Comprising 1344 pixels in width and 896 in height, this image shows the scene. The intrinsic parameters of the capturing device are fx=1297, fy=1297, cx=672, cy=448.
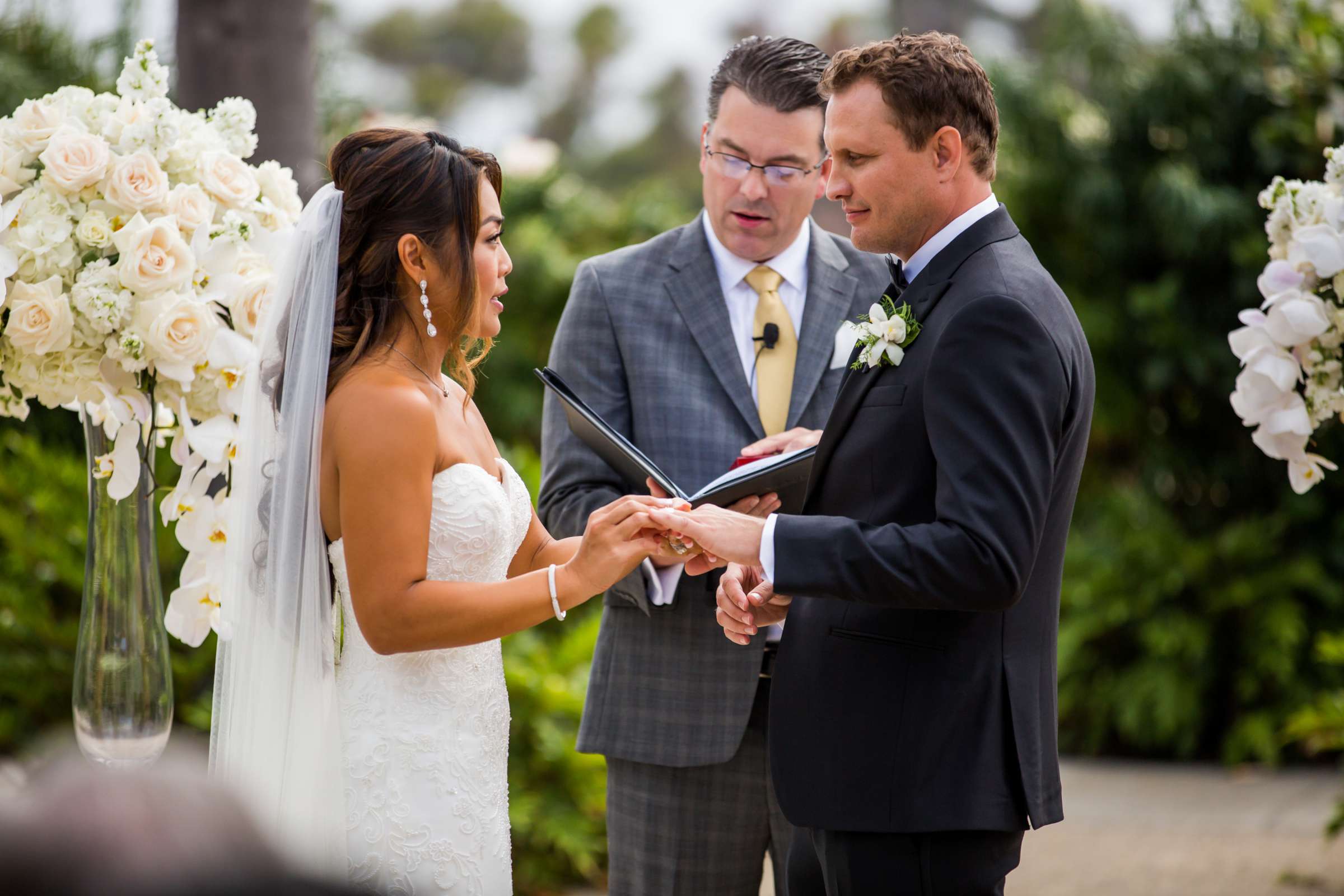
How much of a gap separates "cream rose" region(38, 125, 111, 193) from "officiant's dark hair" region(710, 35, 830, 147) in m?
1.50

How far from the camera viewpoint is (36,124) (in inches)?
110

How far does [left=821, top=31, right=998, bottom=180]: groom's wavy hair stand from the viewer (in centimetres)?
237

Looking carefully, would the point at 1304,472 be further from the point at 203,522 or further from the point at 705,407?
the point at 203,522

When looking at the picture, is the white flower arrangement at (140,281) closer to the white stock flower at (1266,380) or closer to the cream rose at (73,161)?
the cream rose at (73,161)

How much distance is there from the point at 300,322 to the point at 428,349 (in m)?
0.27

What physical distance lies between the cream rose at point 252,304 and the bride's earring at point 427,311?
0.39 m

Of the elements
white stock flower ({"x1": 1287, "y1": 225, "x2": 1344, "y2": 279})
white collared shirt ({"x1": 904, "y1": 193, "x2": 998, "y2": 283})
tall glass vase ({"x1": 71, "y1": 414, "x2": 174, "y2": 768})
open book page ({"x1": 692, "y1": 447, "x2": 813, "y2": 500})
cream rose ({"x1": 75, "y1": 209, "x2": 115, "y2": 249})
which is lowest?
tall glass vase ({"x1": 71, "y1": 414, "x2": 174, "y2": 768})

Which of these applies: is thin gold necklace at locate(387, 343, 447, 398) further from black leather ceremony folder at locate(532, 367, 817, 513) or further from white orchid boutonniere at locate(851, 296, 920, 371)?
white orchid boutonniere at locate(851, 296, 920, 371)

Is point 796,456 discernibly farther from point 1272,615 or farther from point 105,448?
point 1272,615

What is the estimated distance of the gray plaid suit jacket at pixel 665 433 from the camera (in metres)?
3.08

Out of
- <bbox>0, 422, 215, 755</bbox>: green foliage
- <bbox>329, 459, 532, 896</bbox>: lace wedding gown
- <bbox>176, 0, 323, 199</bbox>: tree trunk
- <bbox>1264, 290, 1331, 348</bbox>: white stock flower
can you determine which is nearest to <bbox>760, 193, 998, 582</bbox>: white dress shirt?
<bbox>329, 459, 532, 896</bbox>: lace wedding gown

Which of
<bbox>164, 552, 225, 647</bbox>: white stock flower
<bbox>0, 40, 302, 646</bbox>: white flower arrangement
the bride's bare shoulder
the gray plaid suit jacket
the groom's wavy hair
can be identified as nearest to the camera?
the groom's wavy hair

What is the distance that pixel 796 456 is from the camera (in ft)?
8.70

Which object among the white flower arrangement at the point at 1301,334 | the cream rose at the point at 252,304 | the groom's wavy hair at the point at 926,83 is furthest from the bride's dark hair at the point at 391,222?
the white flower arrangement at the point at 1301,334
